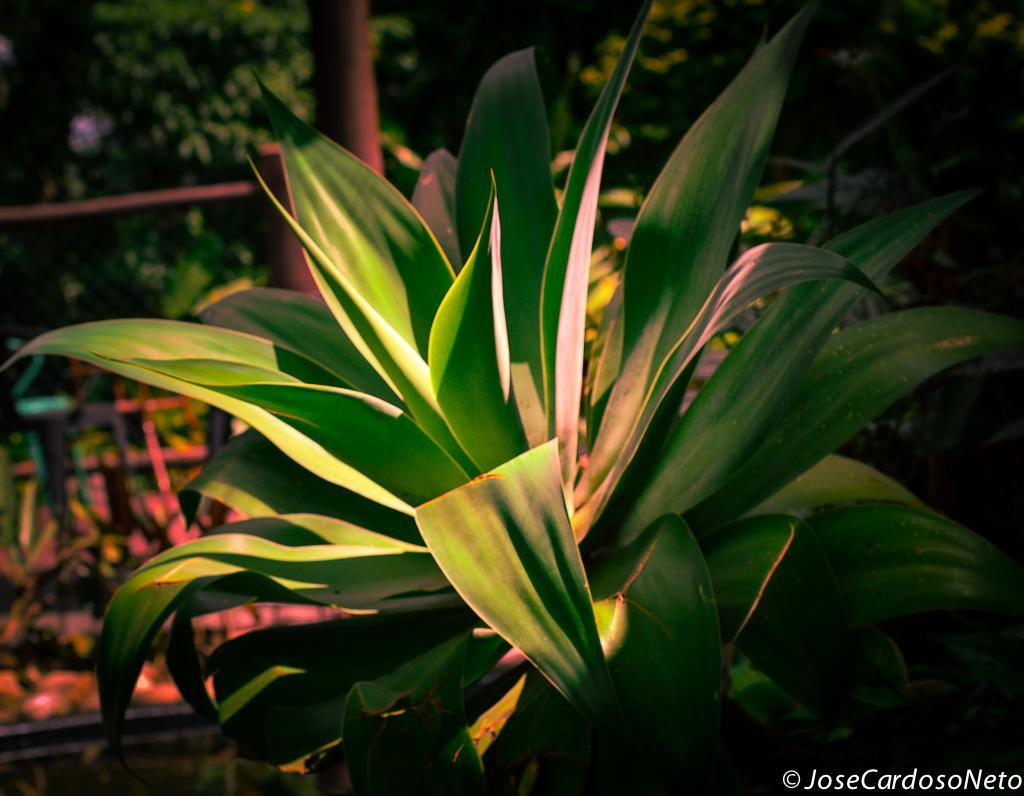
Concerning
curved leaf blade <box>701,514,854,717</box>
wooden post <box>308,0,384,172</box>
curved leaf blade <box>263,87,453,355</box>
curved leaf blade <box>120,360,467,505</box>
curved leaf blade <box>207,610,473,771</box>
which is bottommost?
curved leaf blade <box>207,610,473,771</box>

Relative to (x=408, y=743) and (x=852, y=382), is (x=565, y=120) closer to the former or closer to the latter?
(x=852, y=382)

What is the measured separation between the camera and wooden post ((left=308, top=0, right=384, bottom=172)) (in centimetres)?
→ 171

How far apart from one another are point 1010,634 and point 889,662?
92 millimetres

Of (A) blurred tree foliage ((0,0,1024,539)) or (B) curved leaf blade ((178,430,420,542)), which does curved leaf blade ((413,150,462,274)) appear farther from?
(B) curved leaf blade ((178,430,420,542))

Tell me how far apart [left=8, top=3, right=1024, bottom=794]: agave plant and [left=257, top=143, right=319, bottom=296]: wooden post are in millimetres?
1352

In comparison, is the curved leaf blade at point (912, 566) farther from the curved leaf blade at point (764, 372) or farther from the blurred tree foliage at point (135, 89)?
the blurred tree foliage at point (135, 89)

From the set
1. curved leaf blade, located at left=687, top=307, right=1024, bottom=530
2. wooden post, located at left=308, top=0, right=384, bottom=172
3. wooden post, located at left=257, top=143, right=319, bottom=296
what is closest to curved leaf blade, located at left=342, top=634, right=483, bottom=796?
curved leaf blade, located at left=687, top=307, right=1024, bottom=530

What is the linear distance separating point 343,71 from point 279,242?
66cm

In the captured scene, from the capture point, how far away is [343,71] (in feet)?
5.64

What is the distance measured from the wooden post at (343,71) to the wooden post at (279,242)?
17.8 inches

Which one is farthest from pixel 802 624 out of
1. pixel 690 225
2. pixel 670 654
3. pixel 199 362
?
pixel 199 362

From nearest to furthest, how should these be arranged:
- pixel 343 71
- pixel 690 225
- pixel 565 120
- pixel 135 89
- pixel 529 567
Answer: pixel 529 567 < pixel 690 225 < pixel 343 71 < pixel 565 120 < pixel 135 89

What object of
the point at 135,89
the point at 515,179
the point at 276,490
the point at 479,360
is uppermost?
the point at 135,89

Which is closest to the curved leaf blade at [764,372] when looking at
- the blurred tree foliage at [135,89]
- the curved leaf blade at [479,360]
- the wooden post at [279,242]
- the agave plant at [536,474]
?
the agave plant at [536,474]
